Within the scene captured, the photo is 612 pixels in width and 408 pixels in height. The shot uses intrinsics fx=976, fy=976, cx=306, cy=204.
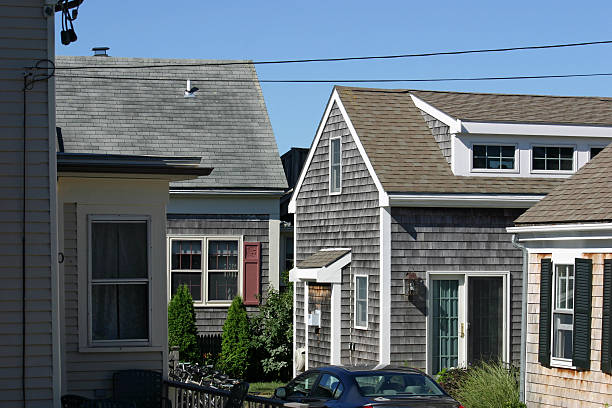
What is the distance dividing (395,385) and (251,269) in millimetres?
12363

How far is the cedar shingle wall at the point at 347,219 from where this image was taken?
64.1 feet

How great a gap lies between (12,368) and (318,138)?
1348 cm

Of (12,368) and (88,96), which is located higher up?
(88,96)

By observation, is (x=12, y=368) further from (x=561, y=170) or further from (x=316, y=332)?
(x=561, y=170)

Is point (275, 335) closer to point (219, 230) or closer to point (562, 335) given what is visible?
point (219, 230)

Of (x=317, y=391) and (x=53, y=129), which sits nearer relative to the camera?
(x=53, y=129)

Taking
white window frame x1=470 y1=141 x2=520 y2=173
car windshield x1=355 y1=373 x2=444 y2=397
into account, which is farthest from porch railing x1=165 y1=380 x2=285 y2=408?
white window frame x1=470 y1=141 x2=520 y2=173

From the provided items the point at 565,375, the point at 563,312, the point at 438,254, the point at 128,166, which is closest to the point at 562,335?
the point at 563,312

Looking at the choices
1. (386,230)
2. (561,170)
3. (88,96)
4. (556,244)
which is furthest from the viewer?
(88,96)

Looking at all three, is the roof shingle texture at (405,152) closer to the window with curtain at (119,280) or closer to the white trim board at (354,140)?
the white trim board at (354,140)

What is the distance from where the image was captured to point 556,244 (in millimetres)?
15273

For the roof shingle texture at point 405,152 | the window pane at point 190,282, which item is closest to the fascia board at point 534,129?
the roof shingle texture at point 405,152

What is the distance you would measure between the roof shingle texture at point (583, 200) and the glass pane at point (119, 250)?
6560 mm

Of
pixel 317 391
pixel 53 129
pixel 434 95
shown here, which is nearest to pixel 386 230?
pixel 434 95
